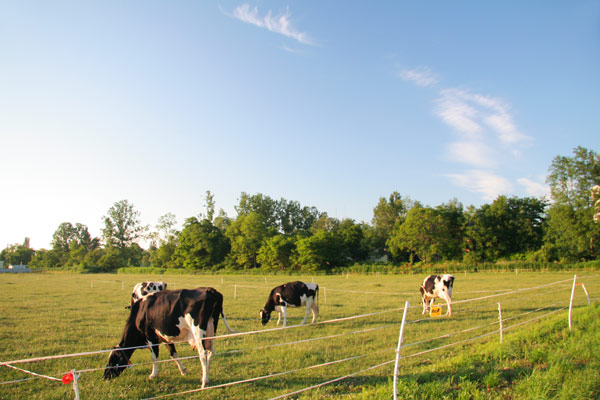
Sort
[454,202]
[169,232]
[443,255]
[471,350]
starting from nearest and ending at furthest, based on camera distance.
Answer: [471,350], [443,255], [454,202], [169,232]

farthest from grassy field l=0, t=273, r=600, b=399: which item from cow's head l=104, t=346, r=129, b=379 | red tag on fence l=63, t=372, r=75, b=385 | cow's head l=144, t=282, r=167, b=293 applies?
cow's head l=144, t=282, r=167, b=293

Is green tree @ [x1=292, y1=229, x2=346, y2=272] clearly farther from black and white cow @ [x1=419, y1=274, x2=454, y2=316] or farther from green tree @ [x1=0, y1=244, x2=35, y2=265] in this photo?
green tree @ [x1=0, y1=244, x2=35, y2=265]

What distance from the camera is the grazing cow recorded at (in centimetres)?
715

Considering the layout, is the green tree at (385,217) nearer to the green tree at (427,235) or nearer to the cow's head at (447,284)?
the green tree at (427,235)

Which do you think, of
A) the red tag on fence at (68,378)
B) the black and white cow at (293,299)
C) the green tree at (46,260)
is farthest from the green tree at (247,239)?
the red tag on fence at (68,378)

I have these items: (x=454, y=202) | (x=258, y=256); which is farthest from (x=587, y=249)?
(x=258, y=256)

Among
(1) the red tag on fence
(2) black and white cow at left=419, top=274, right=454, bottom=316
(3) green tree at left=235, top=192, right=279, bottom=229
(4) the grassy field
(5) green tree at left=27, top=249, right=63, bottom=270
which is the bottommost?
(5) green tree at left=27, top=249, right=63, bottom=270

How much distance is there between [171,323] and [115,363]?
1326 millimetres

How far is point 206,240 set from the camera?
246 feet

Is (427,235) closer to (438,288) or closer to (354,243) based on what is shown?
(354,243)

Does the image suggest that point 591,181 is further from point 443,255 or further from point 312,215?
point 312,215

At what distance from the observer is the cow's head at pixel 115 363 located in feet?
23.3

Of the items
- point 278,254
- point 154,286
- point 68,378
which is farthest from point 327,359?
point 278,254

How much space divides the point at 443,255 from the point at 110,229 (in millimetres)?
90384
